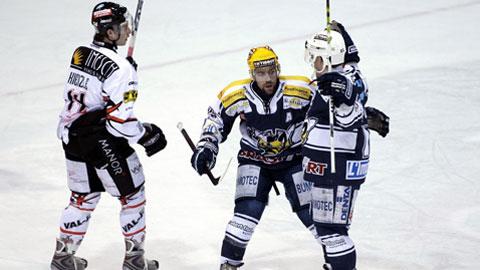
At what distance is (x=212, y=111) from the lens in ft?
16.8

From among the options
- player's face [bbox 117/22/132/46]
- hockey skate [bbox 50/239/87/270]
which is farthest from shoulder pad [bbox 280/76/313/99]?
→ hockey skate [bbox 50/239/87/270]

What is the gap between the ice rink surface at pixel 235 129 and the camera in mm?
5594

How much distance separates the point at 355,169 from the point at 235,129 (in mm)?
2573

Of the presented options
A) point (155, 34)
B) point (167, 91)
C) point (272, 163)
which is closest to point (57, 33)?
point (155, 34)

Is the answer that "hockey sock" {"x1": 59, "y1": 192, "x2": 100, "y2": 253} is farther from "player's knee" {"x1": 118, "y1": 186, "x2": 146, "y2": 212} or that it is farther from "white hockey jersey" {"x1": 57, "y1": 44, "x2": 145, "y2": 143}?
"white hockey jersey" {"x1": 57, "y1": 44, "x2": 145, "y2": 143}

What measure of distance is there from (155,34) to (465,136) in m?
3.33

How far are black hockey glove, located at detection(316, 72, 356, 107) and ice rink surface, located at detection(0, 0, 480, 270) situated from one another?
46.4 inches

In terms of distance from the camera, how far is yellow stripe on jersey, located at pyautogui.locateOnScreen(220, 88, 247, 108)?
504 centimetres

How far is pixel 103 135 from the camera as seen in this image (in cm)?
502

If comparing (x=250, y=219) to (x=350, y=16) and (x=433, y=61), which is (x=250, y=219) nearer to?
(x=433, y=61)

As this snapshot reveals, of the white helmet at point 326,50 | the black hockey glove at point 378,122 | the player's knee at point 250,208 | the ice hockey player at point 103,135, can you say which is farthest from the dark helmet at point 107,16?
the black hockey glove at point 378,122

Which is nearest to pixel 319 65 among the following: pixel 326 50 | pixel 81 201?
pixel 326 50

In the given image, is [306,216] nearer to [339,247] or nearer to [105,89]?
[339,247]

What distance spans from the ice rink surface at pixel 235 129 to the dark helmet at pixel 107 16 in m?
1.27
